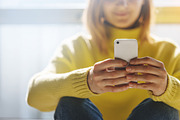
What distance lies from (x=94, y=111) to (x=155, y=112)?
164mm

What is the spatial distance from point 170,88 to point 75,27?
77 cm

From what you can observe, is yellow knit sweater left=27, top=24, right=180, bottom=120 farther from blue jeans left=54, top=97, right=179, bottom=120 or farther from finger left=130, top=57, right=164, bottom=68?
finger left=130, top=57, right=164, bottom=68

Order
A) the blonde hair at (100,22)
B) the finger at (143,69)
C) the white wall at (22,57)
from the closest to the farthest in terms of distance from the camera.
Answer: the finger at (143,69)
the blonde hair at (100,22)
the white wall at (22,57)

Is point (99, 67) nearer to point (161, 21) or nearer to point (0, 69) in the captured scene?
point (161, 21)

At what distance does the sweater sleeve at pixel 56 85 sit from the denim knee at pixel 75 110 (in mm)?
18

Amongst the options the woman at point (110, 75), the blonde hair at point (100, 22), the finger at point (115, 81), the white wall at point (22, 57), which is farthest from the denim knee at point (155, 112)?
the white wall at point (22, 57)

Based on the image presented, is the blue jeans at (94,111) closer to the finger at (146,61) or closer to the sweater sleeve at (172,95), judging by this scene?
the sweater sleeve at (172,95)

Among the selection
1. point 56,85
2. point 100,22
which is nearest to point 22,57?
point 100,22

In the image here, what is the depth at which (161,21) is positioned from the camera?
1.20 m

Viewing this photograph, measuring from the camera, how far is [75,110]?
25.3 inches

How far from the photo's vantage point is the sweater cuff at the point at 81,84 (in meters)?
0.63

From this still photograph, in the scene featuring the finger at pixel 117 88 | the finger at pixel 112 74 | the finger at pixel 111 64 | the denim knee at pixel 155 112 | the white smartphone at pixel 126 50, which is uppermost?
the white smartphone at pixel 126 50

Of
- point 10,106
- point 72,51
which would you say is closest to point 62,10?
point 72,51

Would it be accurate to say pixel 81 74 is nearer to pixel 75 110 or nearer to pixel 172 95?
pixel 75 110
